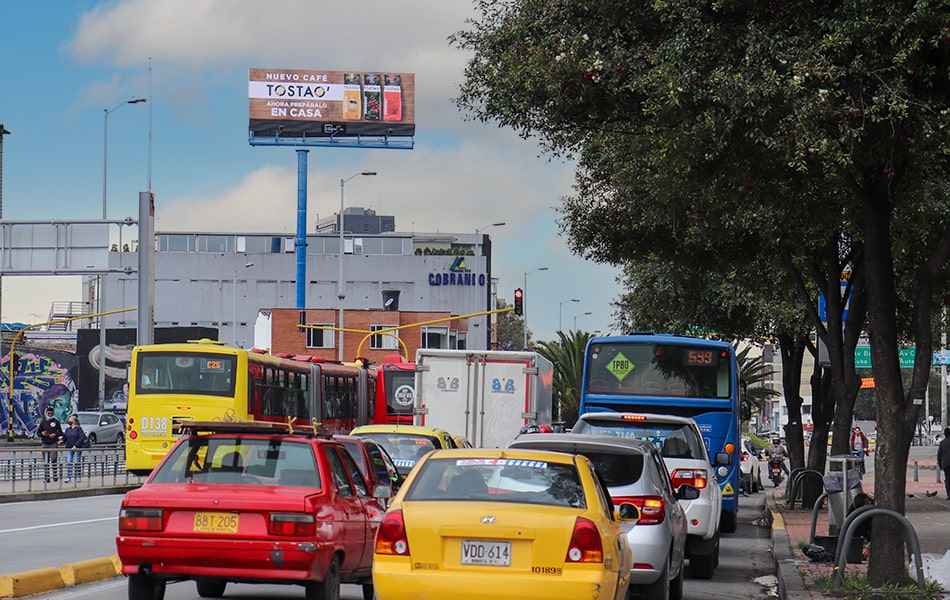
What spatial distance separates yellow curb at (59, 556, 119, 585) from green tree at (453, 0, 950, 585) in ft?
22.3

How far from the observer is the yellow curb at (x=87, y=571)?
46.1ft

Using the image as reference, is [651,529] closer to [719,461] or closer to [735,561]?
[719,461]

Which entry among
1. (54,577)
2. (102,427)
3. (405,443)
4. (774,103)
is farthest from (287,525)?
(102,427)

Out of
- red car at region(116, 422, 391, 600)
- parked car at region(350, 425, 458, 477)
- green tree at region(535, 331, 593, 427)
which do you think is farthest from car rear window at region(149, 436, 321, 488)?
green tree at region(535, 331, 593, 427)

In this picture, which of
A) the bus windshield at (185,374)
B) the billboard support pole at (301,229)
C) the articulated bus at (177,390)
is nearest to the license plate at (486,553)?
the articulated bus at (177,390)

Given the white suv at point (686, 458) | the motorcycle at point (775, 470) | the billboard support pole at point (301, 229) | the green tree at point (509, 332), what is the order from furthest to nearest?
the green tree at point (509, 332) → the billboard support pole at point (301, 229) → the motorcycle at point (775, 470) → the white suv at point (686, 458)

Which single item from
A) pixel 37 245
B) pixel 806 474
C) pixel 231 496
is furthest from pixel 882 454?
pixel 37 245

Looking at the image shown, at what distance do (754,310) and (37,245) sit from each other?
21710 millimetres

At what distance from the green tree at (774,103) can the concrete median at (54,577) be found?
681cm

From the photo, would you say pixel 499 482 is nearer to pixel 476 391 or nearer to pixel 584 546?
pixel 584 546

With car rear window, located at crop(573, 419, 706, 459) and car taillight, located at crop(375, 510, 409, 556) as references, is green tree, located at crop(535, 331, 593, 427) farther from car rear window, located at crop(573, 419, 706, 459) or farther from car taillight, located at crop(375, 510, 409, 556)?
car taillight, located at crop(375, 510, 409, 556)

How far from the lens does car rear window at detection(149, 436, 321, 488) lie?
454 inches

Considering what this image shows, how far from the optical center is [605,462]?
12781 mm

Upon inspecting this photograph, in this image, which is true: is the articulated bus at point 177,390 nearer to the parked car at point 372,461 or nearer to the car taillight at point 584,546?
the parked car at point 372,461
